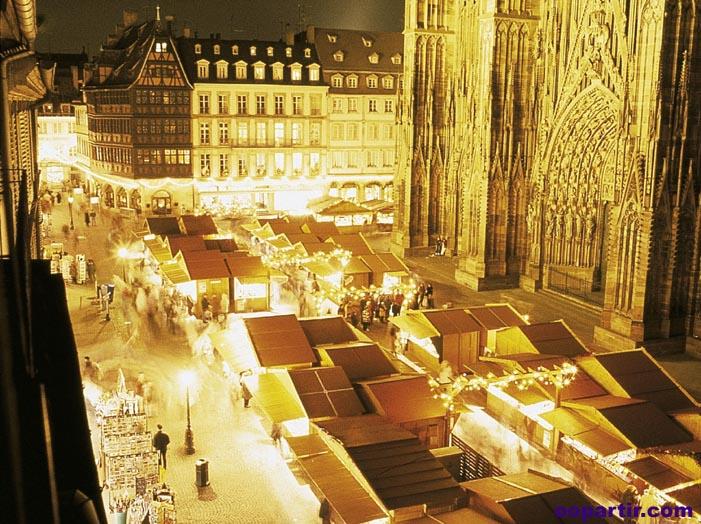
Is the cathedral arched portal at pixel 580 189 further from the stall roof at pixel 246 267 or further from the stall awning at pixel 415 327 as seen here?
the stall roof at pixel 246 267

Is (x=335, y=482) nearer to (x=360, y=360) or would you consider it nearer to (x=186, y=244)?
(x=360, y=360)

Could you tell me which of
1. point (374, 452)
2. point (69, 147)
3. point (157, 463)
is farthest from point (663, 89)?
point (69, 147)

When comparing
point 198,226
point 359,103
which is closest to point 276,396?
point 198,226

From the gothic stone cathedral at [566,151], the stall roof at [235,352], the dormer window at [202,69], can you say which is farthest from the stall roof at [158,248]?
the dormer window at [202,69]

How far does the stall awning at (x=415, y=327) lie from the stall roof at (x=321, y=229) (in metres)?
11.6

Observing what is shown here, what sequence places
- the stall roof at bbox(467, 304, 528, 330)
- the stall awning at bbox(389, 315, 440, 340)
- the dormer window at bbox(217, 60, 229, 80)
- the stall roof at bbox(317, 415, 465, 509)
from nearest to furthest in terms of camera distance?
the stall roof at bbox(317, 415, 465, 509) < the stall awning at bbox(389, 315, 440, 340) < the stall roof at bbox(467, 304, 528, 330) < the dormer window at bbox(217, 60, 229, 80)

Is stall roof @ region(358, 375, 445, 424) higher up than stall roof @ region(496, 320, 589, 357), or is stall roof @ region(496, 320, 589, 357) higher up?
stall roof @ region(496, 320, 589, 357)

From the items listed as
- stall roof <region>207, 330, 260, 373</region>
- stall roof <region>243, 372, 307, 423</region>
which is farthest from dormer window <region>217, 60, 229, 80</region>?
stall roof <region>243, 372, 307, 423</region>

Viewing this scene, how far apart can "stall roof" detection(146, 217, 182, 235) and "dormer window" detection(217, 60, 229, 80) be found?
22159 mm

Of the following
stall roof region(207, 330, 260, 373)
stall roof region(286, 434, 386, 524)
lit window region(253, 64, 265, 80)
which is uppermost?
lit window region(253, 64, 265, 80)

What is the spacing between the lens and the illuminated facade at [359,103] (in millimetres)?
54844

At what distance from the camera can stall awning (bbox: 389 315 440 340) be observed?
18.7 metres

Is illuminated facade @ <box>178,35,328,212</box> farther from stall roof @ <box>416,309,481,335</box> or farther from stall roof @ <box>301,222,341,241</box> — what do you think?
stall roof @ <box>416,309,481,335</box>

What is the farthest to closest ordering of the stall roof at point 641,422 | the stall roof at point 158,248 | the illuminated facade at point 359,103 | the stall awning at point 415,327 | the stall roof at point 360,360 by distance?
the illuminated facade at point 359,103 < the stall roof at point 158,248 < the stall awning at point 415,327 < the stall roof at point 360,360 < the stall roof at point 641,422
